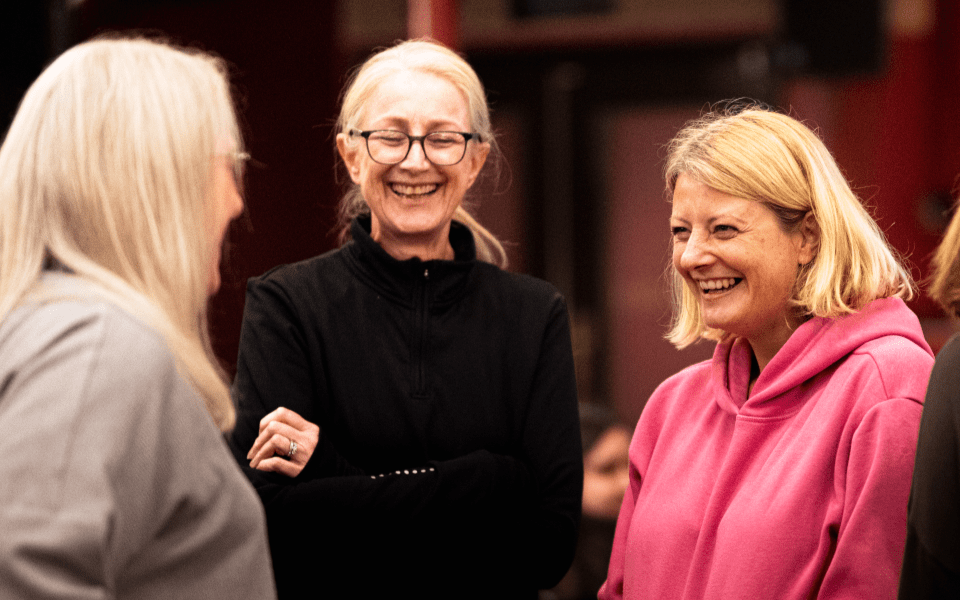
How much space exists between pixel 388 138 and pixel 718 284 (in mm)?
635

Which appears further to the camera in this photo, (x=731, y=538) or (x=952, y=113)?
(x=952, y=113)

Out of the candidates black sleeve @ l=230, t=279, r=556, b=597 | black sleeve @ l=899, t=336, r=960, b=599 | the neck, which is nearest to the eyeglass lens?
the neck

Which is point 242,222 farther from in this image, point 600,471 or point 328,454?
point 328,454

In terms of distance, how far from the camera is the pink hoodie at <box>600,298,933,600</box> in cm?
135

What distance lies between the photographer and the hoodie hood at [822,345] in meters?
1.50

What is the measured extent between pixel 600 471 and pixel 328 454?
2587 mm

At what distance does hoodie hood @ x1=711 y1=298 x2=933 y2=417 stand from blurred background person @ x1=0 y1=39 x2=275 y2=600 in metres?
0.87

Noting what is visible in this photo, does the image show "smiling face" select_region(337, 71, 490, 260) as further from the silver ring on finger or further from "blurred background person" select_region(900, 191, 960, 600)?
"blurred background person" select_region(900, 191, 960, 600)

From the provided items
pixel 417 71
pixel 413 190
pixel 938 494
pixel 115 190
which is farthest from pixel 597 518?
pixel 115 190

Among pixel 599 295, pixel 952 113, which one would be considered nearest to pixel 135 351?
pixel 599 295

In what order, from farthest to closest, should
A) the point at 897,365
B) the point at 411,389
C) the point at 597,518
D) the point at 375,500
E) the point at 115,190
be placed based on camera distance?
the point at 597,518
the point at 411,389
the point at 375,500
the point at 897,365
the point at 115,190

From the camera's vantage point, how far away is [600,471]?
402cm

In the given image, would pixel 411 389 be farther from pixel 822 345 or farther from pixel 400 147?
pixel 822 345

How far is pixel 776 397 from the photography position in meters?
1.57
